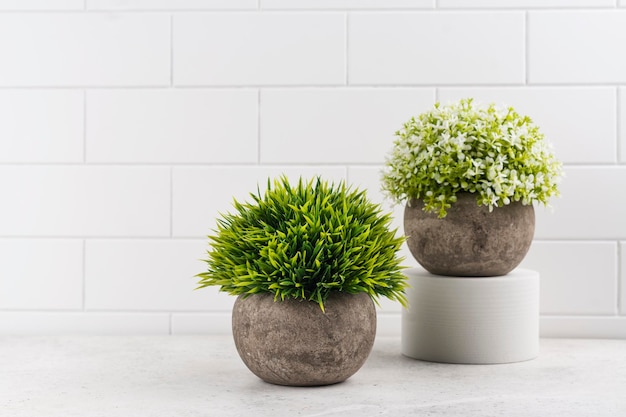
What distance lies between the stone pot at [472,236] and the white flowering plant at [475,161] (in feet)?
0.06

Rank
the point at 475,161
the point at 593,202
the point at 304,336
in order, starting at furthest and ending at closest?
the point at 593,202, the point at 475,161, the point at 304,336

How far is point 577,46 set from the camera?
1.57 m

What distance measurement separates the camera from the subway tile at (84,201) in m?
1.59

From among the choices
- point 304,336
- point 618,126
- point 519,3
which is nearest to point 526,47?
point 519,3

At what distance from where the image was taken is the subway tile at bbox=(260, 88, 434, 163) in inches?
62.1

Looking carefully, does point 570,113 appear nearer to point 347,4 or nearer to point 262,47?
point 347,4

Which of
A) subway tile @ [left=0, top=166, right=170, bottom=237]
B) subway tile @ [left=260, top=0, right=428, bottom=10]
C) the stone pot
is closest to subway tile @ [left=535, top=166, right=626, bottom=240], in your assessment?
the stone pot

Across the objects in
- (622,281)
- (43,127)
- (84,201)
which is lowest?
(622,281)

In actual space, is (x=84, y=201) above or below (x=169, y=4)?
below

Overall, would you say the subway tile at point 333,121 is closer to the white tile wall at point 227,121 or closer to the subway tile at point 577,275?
the white tile wall at point 227,121

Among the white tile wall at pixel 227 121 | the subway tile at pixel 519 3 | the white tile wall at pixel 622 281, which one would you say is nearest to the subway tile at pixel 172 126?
the white tile wall at pixel 227 121

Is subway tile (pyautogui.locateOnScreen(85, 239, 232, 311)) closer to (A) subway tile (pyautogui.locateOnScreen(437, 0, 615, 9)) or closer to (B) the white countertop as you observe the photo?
(B) the white countertop

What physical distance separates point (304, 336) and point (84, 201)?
2.42ft

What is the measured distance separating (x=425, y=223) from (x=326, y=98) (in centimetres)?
42
